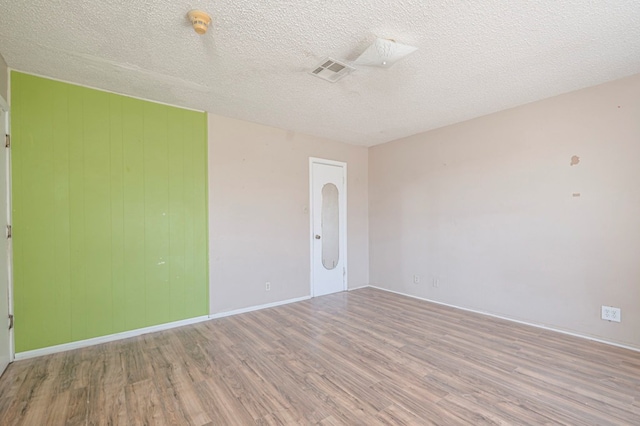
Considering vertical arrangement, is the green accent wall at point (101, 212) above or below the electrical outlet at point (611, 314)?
above

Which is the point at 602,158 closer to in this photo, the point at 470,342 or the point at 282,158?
the point at 470,342

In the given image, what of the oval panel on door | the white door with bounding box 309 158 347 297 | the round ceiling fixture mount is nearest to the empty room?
the round ceiling fixture mount

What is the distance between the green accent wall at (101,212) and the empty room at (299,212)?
2cm

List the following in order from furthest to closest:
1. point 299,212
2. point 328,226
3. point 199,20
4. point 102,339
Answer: point 328,226
point 299,212
point 102,339
point 199,20

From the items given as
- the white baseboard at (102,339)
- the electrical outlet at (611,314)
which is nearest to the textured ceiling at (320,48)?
the electrical outlet at (611,314)

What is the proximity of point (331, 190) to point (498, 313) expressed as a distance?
2960mm

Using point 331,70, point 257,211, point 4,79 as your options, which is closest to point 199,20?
point 331,70

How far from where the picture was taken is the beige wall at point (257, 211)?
3.74 m

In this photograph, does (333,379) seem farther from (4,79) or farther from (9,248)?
(4,79)

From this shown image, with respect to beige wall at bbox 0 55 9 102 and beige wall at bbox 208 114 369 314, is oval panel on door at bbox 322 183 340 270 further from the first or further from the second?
beige wall at bbox 0 55 9 102

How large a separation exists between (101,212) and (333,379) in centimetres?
283

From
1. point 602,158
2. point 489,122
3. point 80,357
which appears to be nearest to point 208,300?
point 80,357

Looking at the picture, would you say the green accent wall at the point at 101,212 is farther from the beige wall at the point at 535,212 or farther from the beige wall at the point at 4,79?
the beige wall at the point at 535,212

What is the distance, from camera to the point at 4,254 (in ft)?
8.04
